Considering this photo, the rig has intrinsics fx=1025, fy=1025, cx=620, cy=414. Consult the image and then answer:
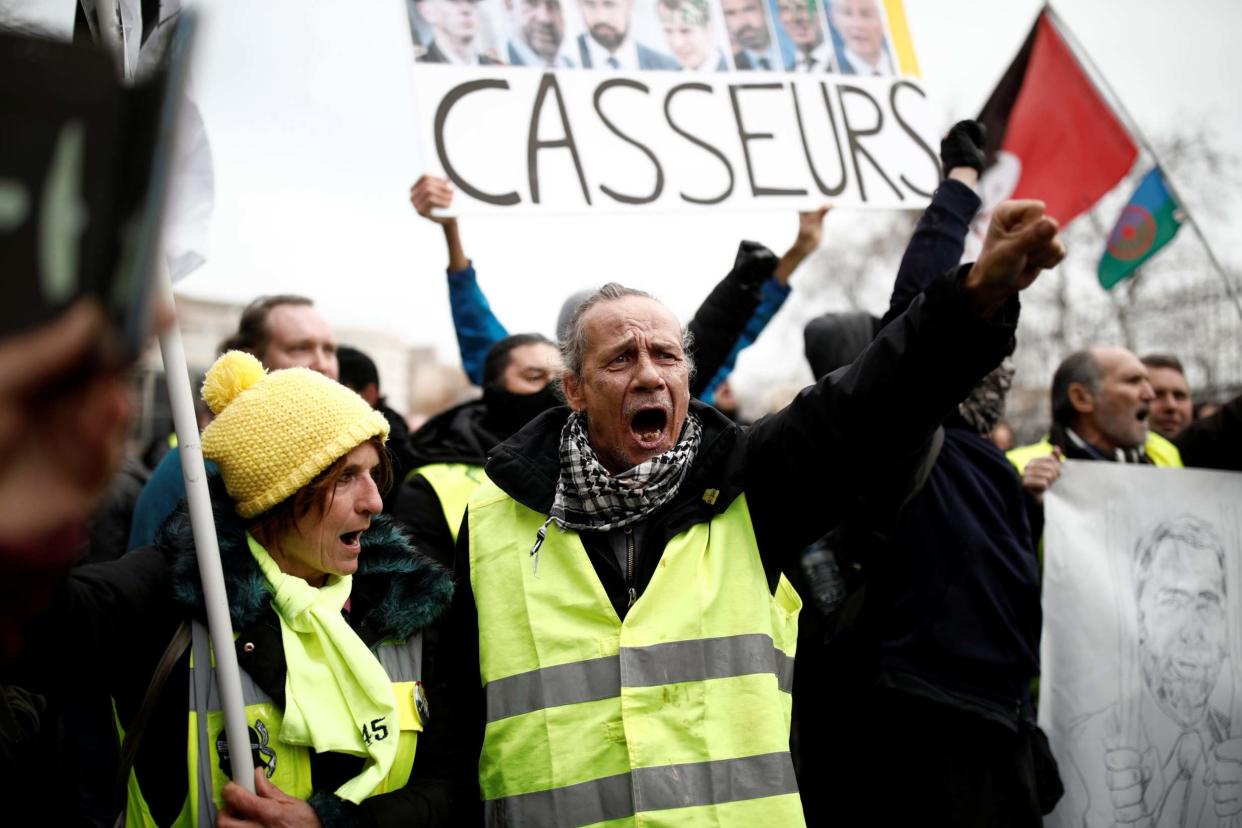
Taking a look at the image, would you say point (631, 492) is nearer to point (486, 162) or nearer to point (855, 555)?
point (855, 555)

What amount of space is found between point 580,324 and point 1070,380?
2.69 meters

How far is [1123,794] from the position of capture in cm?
337

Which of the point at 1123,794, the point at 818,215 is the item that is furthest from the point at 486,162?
the point at 1123,794

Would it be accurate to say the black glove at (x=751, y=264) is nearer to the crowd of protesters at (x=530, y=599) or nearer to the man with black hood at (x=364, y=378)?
the crowd of protesters at (x=530, y=599)

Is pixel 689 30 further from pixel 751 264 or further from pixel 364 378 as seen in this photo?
pixel 364 378

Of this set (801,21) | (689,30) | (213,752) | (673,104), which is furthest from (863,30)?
(213,752)

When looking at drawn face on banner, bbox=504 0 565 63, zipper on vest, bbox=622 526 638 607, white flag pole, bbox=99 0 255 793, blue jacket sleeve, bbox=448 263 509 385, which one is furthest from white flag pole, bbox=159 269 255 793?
drawn face on banner, bbox=504 0 565 63

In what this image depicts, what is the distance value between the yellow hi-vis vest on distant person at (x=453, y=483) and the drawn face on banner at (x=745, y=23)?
2060 mm

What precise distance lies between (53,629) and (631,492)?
3.54ft

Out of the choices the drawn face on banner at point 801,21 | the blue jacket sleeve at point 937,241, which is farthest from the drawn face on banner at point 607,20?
the blue jacket sleeve at point 937,241

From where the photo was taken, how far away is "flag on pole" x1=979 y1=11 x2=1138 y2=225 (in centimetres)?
495

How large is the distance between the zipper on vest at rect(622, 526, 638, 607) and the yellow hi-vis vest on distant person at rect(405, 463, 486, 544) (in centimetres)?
100

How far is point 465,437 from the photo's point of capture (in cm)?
340

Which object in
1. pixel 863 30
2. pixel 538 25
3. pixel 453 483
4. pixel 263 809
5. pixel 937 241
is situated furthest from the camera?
pixel 863 30
